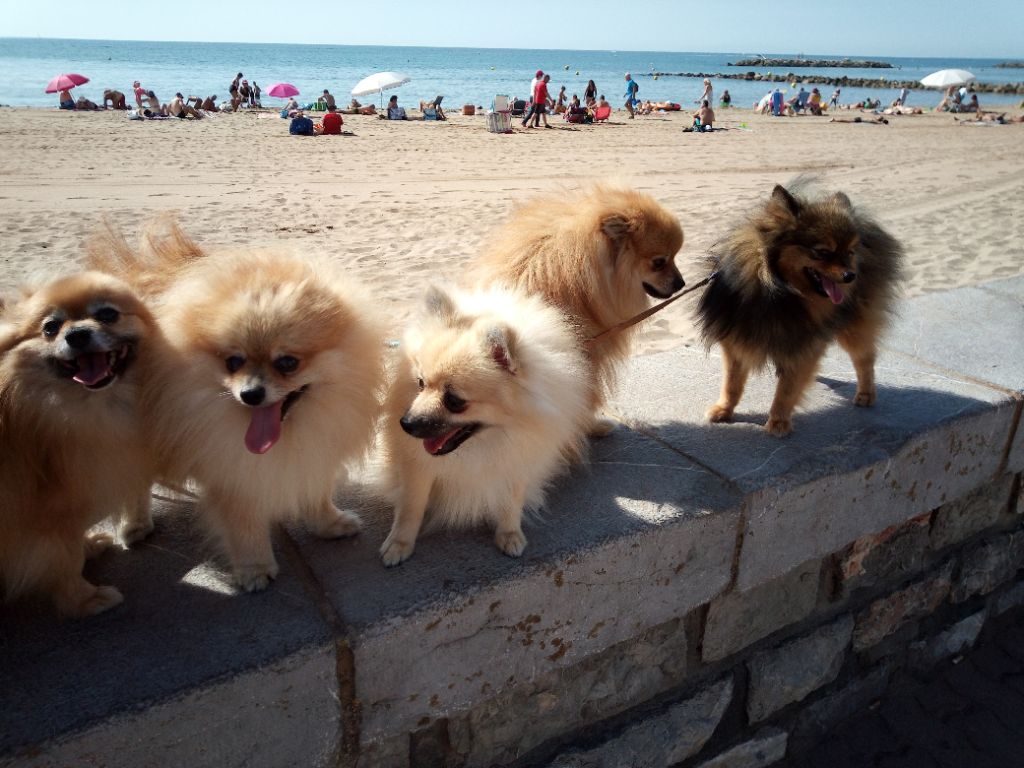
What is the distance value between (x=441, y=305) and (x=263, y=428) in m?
0.67

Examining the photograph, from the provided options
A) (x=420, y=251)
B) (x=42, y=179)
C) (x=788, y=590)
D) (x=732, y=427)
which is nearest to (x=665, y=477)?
(x=732, y=427)

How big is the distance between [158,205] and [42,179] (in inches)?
119

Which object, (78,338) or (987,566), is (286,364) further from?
(987,566)

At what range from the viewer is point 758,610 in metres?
2.89

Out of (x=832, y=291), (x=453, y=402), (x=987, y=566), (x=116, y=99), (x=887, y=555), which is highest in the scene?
(x=832, y=291)

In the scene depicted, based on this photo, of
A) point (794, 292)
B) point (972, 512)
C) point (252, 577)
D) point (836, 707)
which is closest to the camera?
point (252, 577)

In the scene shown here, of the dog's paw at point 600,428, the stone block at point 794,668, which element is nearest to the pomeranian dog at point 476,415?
the dog's paw at point 600,428

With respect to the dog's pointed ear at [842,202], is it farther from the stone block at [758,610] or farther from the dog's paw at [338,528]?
the dog's paw at [338,528]

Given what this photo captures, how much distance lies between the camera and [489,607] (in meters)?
2.04

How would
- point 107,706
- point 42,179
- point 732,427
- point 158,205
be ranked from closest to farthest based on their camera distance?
point 107,706, point 732,427, point 158,205, point 42,179

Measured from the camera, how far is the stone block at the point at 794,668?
3.03 metres

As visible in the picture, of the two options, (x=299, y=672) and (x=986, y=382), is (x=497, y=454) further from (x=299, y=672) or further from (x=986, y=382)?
(x=986, y=382)

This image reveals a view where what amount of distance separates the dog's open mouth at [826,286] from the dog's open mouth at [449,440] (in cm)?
151

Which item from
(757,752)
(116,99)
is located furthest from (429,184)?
(116,99)
